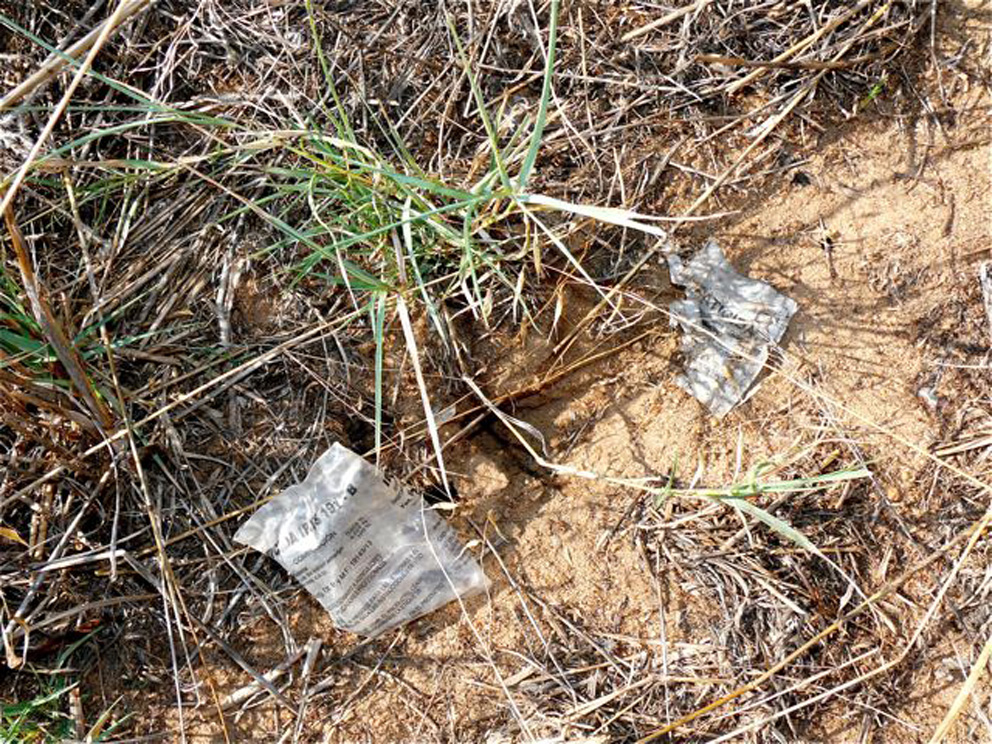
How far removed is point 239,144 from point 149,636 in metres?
0.87

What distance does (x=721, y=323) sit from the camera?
1.67 metres

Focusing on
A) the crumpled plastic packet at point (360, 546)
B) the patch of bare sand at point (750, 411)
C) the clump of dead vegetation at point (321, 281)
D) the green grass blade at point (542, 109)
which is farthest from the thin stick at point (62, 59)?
the patch of bare sand at point (750, 411)

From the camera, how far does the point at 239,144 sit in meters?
1.69

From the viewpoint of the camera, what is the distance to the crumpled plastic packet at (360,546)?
160cm

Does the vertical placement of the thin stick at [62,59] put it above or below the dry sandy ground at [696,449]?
above

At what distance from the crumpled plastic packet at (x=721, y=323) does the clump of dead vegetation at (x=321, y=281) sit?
0.07 meters

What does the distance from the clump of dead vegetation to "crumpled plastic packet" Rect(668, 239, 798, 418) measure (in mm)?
74

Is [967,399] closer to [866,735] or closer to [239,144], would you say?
[866,735]

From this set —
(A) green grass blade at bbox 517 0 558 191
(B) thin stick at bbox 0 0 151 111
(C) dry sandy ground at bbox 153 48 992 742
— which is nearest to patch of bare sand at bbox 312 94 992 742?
(C) dry sandy ground at bbox 153 48 992 742

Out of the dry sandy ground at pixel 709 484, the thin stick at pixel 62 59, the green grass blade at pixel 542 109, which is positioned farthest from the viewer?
the dry sandy ground at pixel 709 484

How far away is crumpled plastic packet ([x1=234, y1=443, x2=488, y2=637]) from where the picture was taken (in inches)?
62.9

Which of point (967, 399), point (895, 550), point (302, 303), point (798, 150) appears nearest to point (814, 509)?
point (895, 550)

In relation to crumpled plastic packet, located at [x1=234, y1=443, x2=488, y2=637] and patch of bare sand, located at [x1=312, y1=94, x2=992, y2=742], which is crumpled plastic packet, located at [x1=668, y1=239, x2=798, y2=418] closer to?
patch of bare sand, located at [x1=312, y1=94, x2=992, y2=742]

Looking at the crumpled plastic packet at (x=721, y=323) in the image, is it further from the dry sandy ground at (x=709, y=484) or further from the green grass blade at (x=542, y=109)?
the green grass blade at (x=542, y=109)
